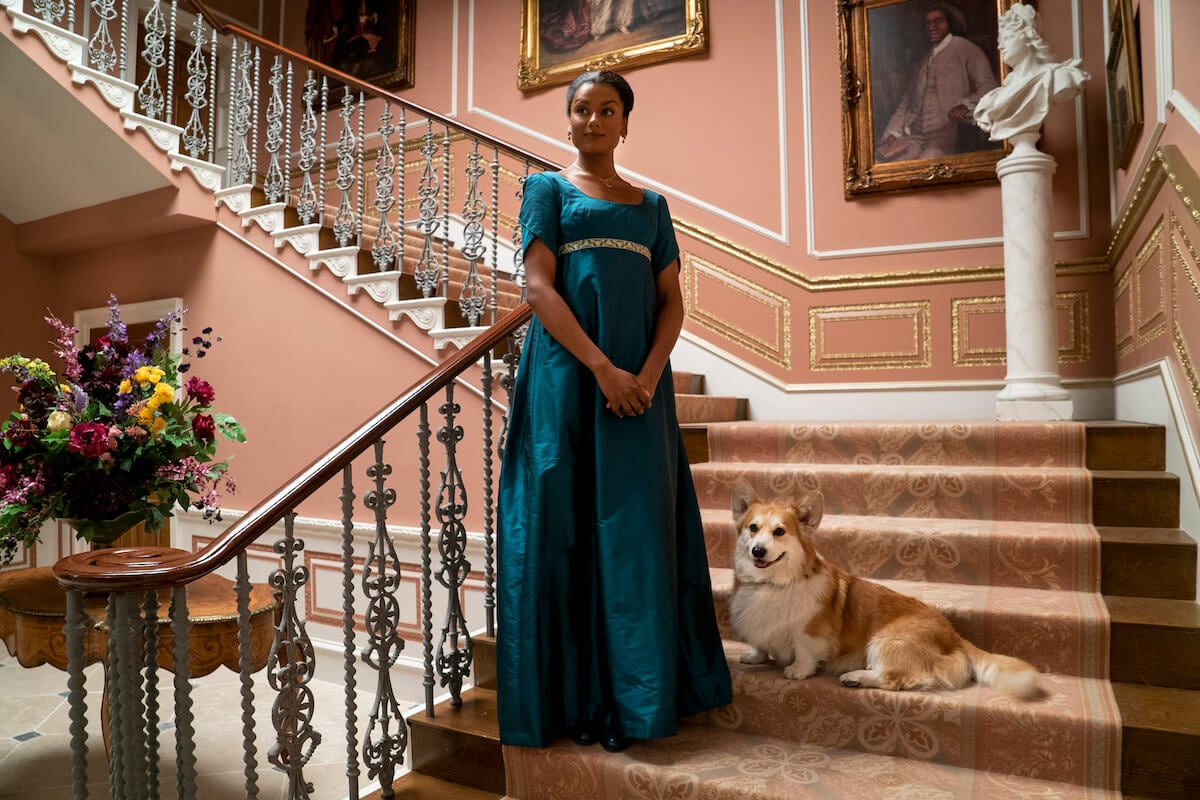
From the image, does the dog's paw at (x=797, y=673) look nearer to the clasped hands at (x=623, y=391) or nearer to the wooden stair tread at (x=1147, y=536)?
the clasped hands at (x=623, y=391)

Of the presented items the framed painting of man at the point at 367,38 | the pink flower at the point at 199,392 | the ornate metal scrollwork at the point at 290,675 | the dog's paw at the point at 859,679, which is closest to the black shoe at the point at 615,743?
the dog's paw at the point at 859,679

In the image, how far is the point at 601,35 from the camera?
506 centimetres

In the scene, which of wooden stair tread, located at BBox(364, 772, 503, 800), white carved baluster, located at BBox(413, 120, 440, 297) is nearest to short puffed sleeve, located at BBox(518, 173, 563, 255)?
wooden stair tread, located at BBox(364, 772, 503, 800)

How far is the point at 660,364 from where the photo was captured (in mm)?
1825

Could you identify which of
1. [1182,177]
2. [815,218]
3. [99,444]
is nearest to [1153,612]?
[1182,177]

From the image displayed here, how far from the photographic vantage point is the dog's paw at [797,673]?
189cm

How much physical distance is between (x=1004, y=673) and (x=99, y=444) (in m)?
2.55

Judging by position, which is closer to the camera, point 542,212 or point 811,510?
point 542,212

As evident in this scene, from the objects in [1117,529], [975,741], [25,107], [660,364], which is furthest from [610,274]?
[25,107]

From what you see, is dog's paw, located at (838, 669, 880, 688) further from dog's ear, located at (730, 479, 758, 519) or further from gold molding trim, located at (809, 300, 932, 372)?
gold molding trim, located at (809, 300, 932, 372)

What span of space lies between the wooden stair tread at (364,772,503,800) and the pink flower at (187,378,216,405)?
4.72ft

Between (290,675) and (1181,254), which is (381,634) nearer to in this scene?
(290,675)

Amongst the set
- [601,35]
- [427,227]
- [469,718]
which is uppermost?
[601,35]

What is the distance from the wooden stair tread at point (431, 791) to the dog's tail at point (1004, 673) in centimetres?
119
